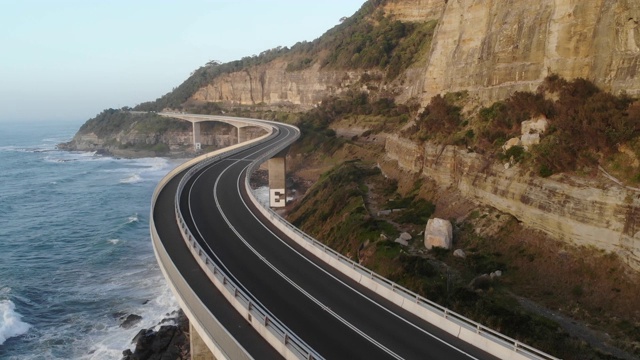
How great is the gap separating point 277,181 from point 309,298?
3903cm

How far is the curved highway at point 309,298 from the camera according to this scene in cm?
1692

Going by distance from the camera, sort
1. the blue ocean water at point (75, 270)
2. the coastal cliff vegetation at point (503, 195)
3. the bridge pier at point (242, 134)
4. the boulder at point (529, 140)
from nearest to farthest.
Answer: the coastal cliff vegetation at point (503, 195) < the boulder at point (529, 140) < the blue ocean water at point (75, 270) < the bridge pier at point (242, 134)

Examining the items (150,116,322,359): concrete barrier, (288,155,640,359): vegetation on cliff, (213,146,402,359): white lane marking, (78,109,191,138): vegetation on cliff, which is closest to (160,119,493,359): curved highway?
(213,146,402,359): white lane marking

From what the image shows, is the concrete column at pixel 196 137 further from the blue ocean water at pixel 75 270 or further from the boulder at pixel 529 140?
the boulder at pixel 529 140

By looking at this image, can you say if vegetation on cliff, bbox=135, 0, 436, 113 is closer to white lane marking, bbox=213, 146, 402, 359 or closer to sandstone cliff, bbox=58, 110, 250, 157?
sandstone cliff, bbox=58, 110, 250, 157

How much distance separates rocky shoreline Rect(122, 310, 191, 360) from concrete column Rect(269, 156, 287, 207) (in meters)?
26.9

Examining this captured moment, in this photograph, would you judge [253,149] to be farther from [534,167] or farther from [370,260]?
[534,167]

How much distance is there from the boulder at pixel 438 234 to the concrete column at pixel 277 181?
31.8m

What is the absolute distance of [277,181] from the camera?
194 ft

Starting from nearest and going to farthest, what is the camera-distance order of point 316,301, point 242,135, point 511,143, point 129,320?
point 316,301 < point 511,143 < point 129,320 < point 242,135

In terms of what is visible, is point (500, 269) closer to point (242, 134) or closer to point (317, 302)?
point (317, 302)

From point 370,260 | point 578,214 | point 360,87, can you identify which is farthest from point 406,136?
point 360,87

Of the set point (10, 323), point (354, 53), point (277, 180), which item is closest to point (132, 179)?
point (277, 180)

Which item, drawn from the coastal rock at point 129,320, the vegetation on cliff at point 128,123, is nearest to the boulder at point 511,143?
the coastal rock at point 129,320
